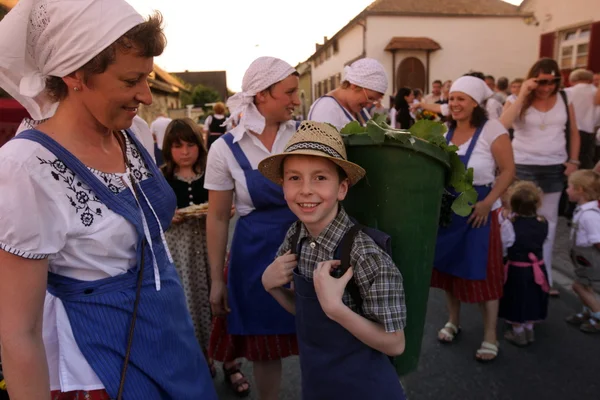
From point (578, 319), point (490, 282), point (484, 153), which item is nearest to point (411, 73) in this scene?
point (578, 319)

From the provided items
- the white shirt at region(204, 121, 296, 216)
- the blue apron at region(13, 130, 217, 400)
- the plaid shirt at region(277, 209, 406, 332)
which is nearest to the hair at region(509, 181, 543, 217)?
the white shirt at region(204, 121, 296, 216)

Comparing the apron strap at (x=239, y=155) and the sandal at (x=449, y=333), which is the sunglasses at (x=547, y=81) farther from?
the apron strap at (x=239, y=155)

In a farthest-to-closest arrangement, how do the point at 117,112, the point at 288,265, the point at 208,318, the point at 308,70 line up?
the point at 308,70 < the point at 208,318 < the point at 288,265 < the point at 117,112

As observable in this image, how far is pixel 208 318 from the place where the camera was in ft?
10.9

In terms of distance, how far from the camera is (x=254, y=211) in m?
2.43

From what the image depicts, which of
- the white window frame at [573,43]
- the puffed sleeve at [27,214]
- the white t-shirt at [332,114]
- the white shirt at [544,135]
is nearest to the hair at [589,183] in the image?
the white shirt at [544,135]

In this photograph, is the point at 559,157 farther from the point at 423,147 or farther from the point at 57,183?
the point at 57,183

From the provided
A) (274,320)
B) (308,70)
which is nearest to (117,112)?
(274,320)

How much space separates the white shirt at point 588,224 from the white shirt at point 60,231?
3.57 m

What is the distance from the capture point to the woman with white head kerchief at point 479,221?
3271mm

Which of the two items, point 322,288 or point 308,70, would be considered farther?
point 308,70

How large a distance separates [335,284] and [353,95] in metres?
2.35

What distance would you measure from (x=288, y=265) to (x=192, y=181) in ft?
6.35

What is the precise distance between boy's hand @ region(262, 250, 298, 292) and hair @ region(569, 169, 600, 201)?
302 cm
